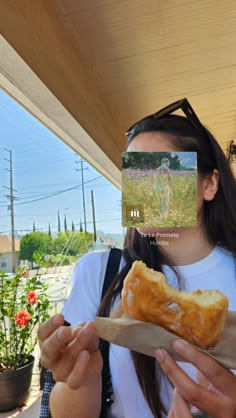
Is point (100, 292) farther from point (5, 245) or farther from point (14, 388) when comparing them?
point (14, 388)

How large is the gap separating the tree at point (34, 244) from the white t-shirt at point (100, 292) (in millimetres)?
72

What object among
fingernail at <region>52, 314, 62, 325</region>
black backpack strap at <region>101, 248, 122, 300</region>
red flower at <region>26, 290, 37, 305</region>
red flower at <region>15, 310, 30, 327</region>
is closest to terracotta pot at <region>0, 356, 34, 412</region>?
red flower at <region>15, 310, 30, 327</region>

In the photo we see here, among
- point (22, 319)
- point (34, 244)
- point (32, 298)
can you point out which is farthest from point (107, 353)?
point (22, 319)

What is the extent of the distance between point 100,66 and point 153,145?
932 mm

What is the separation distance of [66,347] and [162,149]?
24 centimetres

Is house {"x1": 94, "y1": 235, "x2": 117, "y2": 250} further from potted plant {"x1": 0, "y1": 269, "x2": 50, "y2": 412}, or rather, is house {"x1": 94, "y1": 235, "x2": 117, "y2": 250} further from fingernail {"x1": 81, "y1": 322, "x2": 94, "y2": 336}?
potted plant {"x1": 0, "y1": 269, "x2": 50, "y2": 412}

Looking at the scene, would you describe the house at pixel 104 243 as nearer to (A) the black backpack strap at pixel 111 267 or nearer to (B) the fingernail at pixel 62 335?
(A) the black backpack strap at pixel 111 267

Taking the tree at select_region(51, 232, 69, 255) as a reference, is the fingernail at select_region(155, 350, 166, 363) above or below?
below

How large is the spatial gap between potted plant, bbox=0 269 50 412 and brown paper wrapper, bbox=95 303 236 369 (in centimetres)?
193

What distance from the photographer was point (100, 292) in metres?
0.51

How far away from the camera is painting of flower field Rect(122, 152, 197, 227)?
0.36 m

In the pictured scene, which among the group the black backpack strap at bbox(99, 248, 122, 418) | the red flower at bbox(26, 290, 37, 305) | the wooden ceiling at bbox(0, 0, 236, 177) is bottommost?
the red flower at bbox(26, 290, 37, 305)

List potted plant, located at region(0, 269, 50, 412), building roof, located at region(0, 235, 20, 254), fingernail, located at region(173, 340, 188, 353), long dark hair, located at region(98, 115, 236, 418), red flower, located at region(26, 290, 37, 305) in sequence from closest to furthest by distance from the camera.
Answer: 1. fingernail, located at region(173, 340, 188, 353)
2. long dark hair, located at region(98, 115, 236, 418)
3. building roof, located at region(0, 235, 20, 254)
4. red flower, located at region(26, 290, 37, 305)
5. potted plant, located at region(0, 269, 50, 412)

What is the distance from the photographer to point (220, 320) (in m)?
0.30
